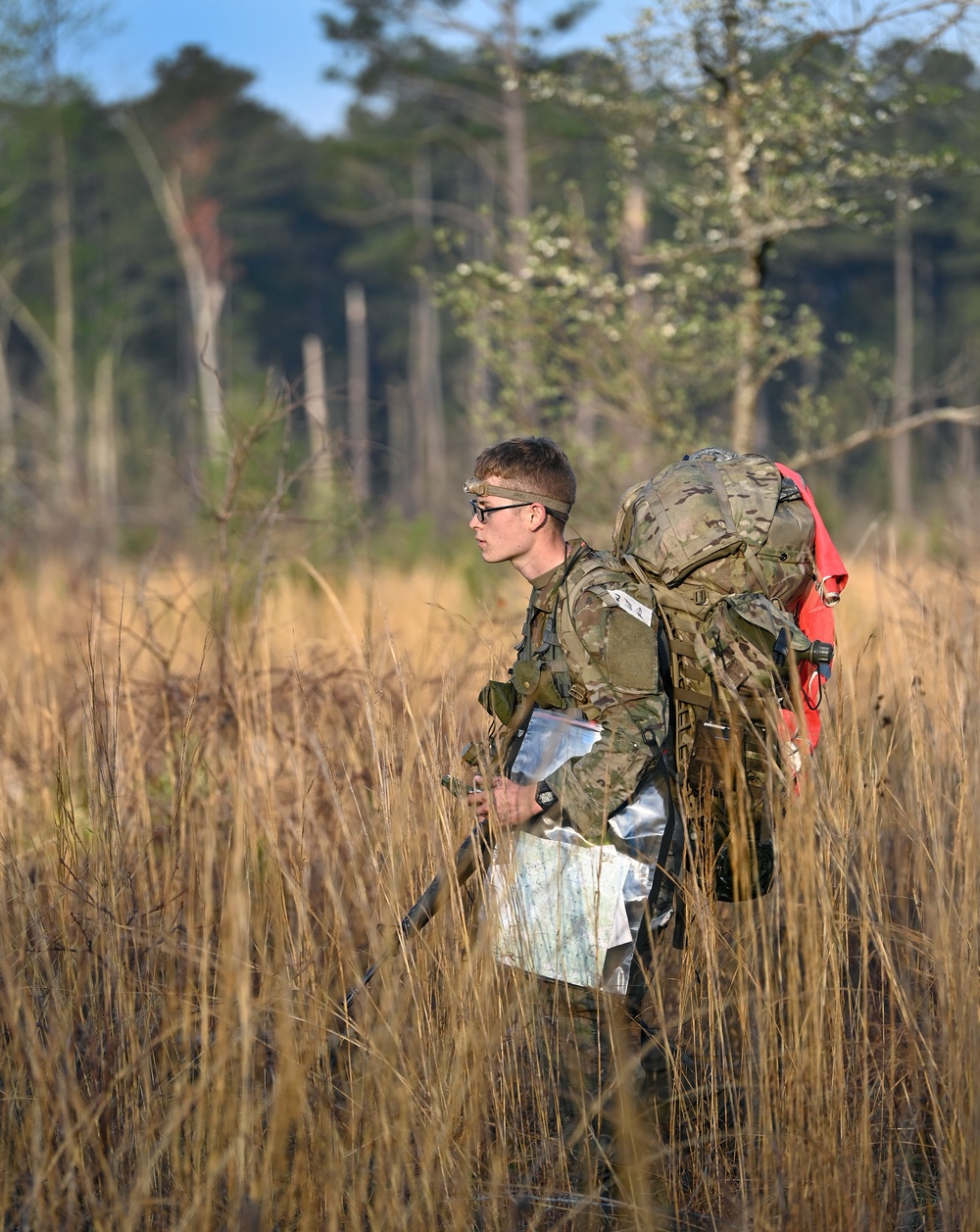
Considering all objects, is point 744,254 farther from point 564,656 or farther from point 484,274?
point 564,656

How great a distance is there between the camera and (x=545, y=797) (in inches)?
97.3

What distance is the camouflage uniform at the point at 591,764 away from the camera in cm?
243

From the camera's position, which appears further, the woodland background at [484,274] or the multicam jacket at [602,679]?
the woodland background at [484,274]

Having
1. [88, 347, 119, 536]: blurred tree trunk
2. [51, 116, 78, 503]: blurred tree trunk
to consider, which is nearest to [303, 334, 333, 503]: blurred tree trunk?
[51, 116, 78, 503]: blurred tree trunk

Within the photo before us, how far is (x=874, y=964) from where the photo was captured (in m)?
3.30

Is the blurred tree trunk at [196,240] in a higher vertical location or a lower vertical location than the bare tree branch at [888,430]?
higher

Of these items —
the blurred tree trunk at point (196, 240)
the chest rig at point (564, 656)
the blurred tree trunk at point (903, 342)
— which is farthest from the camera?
the blurred tree trunk at point (903, 342)

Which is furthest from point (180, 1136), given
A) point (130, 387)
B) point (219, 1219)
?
point (130, 387)

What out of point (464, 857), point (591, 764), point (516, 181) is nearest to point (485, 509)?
point (591, 764)

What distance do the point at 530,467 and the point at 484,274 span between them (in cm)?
486

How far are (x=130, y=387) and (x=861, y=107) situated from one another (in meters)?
21.3

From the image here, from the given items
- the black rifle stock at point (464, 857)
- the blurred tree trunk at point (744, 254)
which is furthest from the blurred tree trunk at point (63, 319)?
the black rifle stock at point (464, 857)

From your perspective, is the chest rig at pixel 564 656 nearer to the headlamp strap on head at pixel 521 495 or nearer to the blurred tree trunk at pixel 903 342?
the headlamp strap on head at pixel 521 495

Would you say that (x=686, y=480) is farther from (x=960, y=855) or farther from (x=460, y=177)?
(x=460, y=177)
